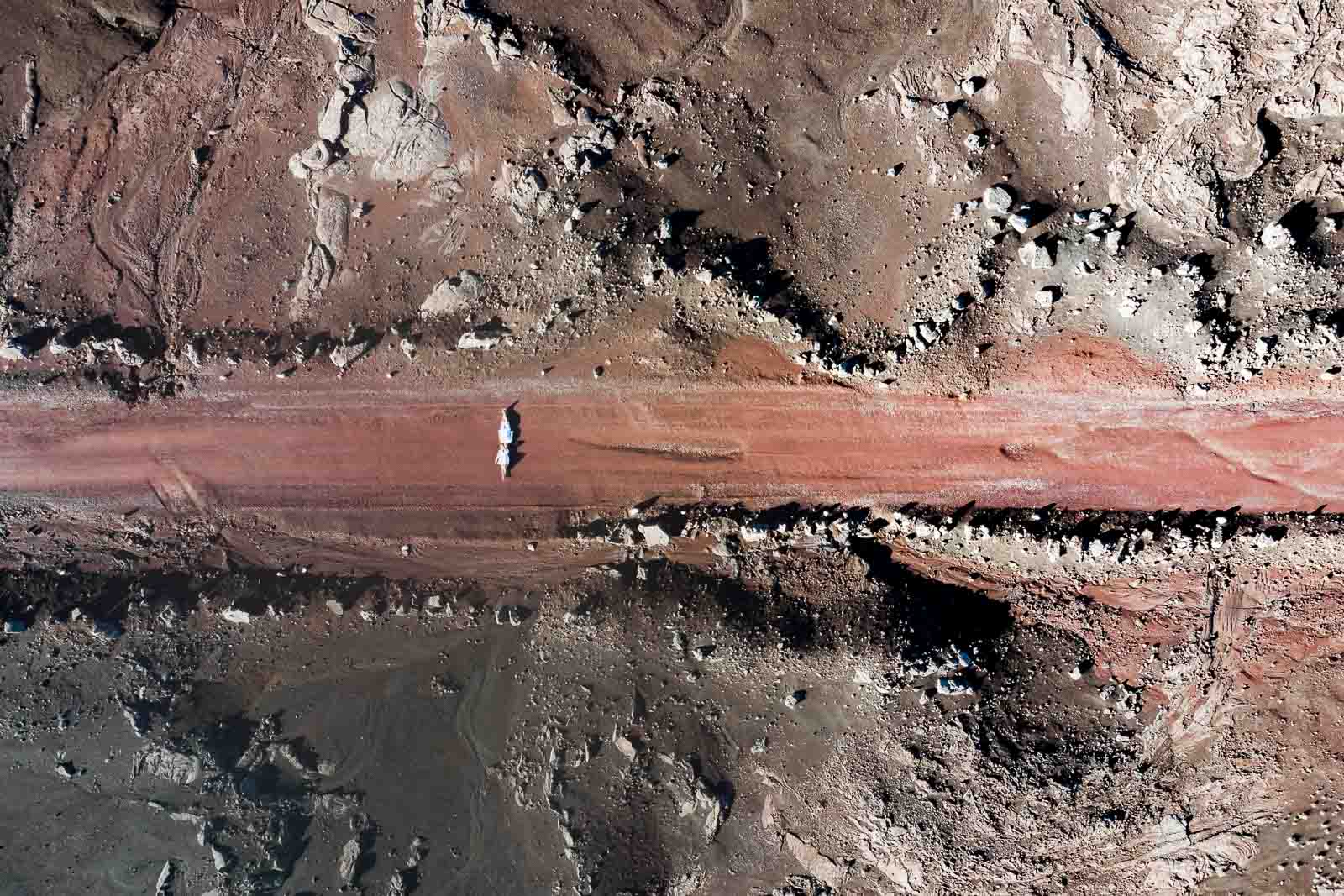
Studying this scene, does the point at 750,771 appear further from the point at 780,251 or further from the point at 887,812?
the point at 780,251

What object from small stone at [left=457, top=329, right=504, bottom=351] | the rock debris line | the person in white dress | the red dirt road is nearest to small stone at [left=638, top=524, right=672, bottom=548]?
the rock debris line

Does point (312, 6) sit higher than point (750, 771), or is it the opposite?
point (312, 6)

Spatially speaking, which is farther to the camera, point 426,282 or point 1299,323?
point 426,282

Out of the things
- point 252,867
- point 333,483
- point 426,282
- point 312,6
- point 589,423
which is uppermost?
point 312,6

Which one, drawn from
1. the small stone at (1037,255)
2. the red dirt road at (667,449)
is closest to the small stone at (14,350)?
the red dirt road at (667,449)

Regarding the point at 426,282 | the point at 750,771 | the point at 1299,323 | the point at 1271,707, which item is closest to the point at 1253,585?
the point at 1271,707

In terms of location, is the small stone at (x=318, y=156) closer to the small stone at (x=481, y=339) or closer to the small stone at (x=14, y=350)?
the small stone at (x=481, y=339)

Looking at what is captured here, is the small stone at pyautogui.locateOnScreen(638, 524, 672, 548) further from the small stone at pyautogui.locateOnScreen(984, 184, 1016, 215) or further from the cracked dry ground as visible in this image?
the small stone at pyautogui.locateOnScreen(984, 184, 1016, 215)
